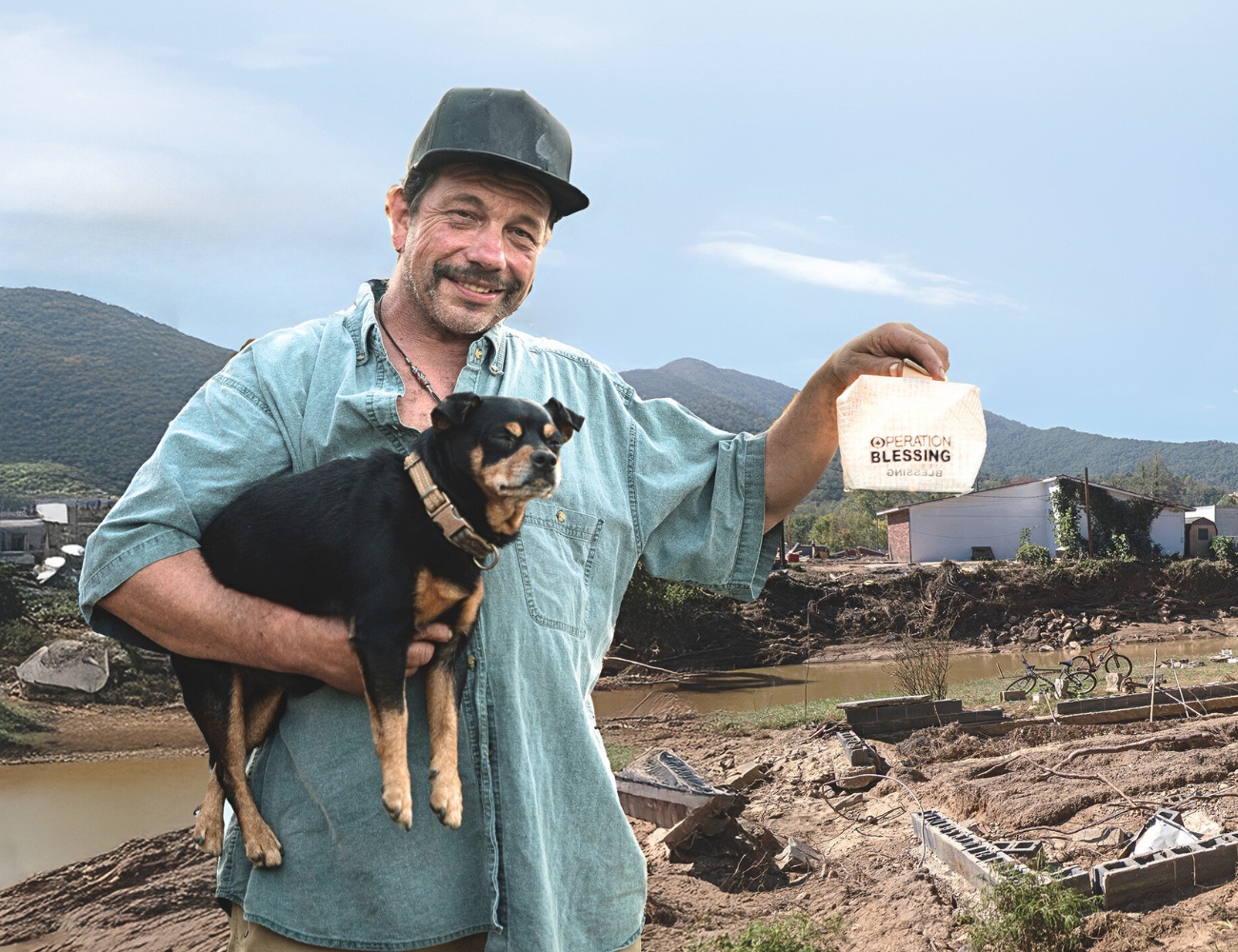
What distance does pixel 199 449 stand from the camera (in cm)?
194

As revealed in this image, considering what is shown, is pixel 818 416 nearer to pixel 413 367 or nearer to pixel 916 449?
pixel 916 449

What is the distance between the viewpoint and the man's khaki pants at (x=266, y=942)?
6.14ft

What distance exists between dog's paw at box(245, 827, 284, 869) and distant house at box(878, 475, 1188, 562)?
43930mm

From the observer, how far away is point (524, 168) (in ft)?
6.79

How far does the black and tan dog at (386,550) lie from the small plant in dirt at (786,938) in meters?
4.42

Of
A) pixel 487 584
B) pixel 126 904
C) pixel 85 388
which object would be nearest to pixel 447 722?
pixel 487 584

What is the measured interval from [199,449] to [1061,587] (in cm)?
4119

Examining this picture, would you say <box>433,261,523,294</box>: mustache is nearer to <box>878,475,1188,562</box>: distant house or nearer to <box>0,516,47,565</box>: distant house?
<box>0,516,47,565</box>: distant house

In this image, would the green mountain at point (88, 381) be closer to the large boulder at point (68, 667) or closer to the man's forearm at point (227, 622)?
the large boulder at point (68, 667)

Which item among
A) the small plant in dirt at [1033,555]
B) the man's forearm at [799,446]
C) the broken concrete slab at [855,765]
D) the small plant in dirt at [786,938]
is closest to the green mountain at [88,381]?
the small plant in dirt at [1033,555]

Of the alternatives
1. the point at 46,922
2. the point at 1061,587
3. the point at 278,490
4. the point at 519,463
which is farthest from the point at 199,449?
the point at 1061,587

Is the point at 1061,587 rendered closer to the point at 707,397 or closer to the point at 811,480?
the point at 811,480

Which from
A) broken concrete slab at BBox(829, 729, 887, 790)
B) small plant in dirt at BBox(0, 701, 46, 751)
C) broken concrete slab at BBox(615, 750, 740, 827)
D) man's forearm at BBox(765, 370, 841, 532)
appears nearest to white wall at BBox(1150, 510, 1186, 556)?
broken concrete slab at BBox(829, 729, 887, 790)

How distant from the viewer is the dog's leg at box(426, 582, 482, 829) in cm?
181
